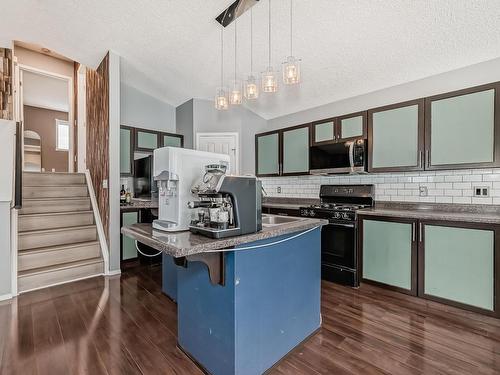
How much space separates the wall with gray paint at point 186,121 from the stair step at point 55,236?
214cm

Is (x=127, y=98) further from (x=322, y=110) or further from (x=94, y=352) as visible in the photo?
(x=94, y=352)

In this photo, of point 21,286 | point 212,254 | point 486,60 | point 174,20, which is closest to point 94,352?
point 212,254

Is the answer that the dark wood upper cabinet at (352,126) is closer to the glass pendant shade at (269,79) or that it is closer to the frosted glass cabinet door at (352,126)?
the frosted glass cabinet door at (352,126)

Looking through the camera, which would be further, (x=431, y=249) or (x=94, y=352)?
(x=431, y=249)

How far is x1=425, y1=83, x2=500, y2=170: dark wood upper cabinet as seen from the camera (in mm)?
2385

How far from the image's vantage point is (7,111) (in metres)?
3.29

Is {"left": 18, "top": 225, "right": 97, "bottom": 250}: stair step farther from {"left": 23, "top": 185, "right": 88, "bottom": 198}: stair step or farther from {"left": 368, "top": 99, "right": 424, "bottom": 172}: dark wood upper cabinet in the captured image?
{"left": 368, "top": 99, "right": 424, "bottom": 172}: dark wood upper cabinet

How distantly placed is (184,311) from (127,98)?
4236 millimetres

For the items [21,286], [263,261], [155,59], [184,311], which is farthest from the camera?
[155,59]

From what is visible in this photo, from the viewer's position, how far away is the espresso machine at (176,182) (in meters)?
1.57

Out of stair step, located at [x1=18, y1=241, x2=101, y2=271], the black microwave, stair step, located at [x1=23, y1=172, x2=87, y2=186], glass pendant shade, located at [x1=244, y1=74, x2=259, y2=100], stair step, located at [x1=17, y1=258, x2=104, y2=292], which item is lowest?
stair step, located at [x1=17, y1=258, x2=104, y2=292]

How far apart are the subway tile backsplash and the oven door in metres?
0.80

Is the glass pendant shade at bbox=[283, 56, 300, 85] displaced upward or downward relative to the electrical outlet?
upward

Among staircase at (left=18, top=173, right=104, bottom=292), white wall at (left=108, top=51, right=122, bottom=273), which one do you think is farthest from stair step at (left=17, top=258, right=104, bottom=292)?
white wall at (left=108, top=51, right=122, bottom=273)
